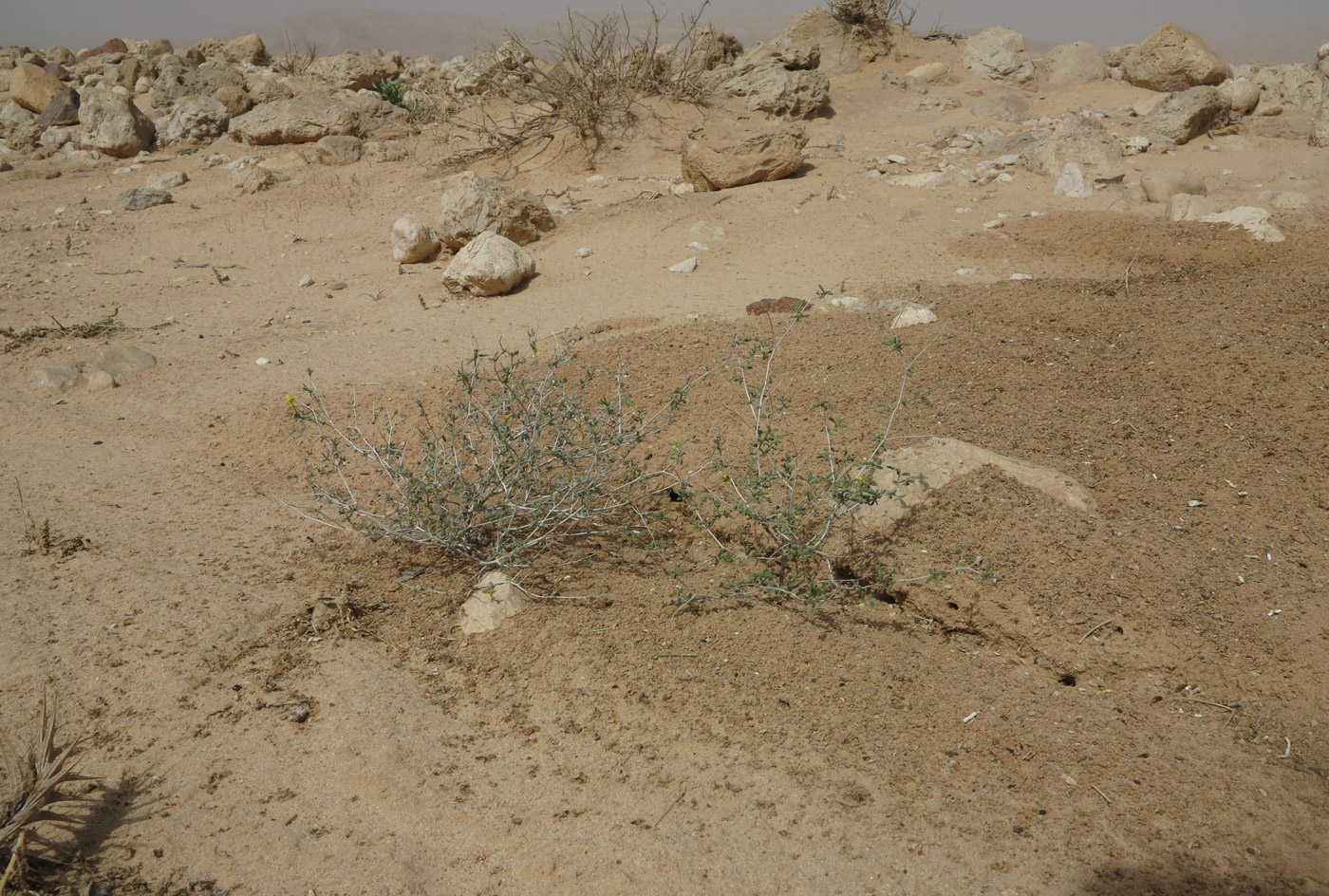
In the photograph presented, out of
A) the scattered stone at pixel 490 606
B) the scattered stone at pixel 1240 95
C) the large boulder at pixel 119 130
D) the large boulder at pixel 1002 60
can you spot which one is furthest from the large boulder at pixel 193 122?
the scattered stone at pixel 1240 95

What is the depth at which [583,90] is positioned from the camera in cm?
964

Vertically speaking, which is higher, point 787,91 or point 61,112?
point 787,91

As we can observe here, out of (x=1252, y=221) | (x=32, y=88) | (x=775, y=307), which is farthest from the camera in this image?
(x=32, y=88)

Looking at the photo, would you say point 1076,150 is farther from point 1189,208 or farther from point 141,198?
point 141,198

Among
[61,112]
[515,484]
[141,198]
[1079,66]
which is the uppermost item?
[1079,66]

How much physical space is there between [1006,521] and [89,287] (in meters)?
7.00

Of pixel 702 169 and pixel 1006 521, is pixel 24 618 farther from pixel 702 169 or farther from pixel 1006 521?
pixel 702 169

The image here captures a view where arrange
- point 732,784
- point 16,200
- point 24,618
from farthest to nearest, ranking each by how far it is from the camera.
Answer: point 16,200
point 24,618
point 732,784

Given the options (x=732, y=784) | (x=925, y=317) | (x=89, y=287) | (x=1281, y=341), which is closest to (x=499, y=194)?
(x=89, y=287)

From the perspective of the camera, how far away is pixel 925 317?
446 centimetres

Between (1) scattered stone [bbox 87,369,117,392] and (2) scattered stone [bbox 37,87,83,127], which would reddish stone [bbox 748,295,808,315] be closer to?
(1) scattered stone [bbox 87,369,117,392]

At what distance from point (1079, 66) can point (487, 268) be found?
895 cm

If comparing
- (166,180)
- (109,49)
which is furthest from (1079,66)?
(109,49)

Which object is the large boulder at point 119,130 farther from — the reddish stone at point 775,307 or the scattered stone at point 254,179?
the reddish stone at point 775,307
